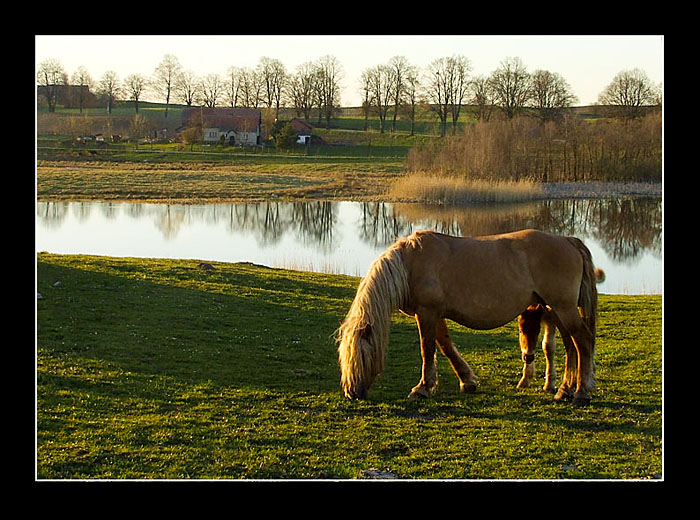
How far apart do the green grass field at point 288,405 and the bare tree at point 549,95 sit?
35.1 metres

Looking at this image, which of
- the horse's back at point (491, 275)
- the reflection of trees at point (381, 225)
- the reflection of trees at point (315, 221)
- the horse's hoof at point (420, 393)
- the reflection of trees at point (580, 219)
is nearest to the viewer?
the horse's back at point (491, 275)

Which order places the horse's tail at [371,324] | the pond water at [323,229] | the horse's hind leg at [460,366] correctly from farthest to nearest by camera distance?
the pond water at [323,229]
the horse's hind leg at [460,366]
the horse's tail at [371,324]

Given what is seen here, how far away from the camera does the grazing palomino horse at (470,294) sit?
22.5 feet

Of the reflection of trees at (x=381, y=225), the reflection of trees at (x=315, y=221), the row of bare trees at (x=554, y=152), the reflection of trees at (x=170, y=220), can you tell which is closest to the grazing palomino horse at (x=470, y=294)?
the reflection of trees at (x=315, y=221)

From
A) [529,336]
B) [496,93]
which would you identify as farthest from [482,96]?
[529,336]

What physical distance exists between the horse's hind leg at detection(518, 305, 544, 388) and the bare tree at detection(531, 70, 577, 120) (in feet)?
126

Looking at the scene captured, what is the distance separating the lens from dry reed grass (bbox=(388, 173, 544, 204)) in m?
31.1

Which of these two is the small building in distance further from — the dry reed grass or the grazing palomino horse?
the grazing palomino horse

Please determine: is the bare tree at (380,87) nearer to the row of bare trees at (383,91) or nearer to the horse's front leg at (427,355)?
the row of bare trees at (383,91)

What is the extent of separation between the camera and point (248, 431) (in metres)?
6.13

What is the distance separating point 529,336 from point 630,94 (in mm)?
36790

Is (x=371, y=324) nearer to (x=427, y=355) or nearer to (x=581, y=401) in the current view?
(x=427, y=355)

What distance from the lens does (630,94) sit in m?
40.2
